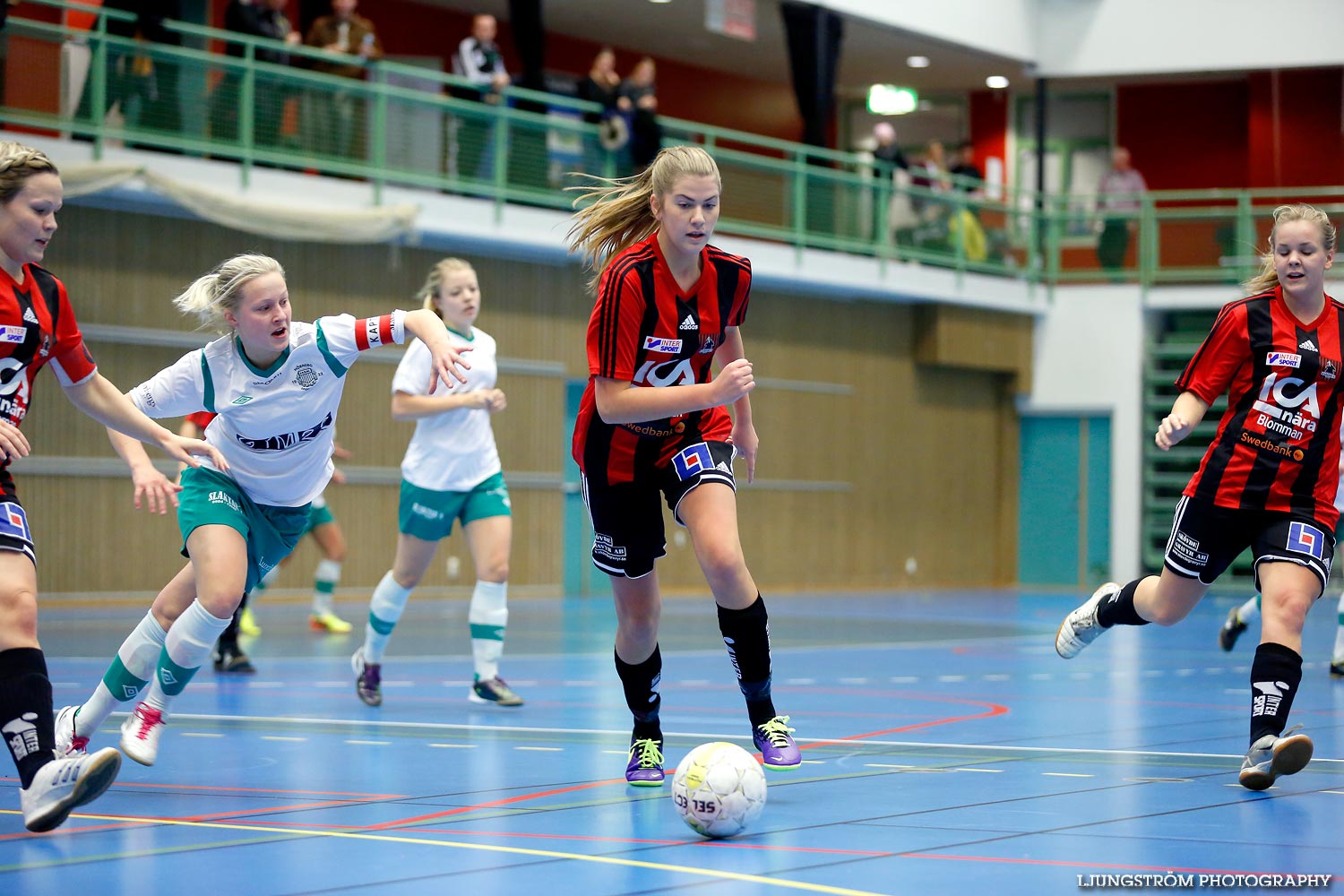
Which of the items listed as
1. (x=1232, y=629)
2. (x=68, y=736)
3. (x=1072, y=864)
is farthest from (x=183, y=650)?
(x=1232, y=629)

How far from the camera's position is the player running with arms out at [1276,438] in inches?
237

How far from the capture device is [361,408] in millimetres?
18953

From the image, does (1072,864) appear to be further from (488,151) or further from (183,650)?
(488,151)

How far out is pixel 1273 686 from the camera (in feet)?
19.1

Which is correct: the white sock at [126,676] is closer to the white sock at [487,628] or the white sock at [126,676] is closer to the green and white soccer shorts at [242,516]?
the green and white soccer shorts at [242,516]

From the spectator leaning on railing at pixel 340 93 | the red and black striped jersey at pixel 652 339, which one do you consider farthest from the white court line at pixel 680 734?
the spectator leaning on railing at pixel 340 93

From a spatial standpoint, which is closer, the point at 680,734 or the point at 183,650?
the point at 183,650

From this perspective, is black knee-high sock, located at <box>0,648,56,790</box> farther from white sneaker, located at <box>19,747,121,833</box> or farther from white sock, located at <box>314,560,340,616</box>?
white sock, located at <box>314,560,340,616</box>

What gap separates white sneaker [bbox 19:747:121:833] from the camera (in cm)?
466

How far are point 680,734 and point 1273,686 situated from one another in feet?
8.26

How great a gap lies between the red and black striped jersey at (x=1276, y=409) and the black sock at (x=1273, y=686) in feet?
1.87

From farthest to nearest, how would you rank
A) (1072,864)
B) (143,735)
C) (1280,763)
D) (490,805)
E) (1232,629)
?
1. (1232,629)
2. (143,735)
3. (1280,763)
4. (490,805)
5. (1072,864)

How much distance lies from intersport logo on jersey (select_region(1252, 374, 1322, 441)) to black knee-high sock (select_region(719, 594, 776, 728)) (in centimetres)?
210

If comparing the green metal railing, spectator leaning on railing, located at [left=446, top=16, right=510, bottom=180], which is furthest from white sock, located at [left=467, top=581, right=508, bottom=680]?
spectator leaning on railing, located at [left=446, top=16, right=510, bottom=180]
